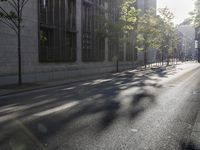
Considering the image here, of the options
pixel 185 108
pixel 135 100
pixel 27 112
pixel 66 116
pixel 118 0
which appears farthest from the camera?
pixel 118 0

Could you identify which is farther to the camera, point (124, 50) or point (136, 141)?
point (124, 50)

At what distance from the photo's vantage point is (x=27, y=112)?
1055cm

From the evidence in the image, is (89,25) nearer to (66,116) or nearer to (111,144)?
(66,116)

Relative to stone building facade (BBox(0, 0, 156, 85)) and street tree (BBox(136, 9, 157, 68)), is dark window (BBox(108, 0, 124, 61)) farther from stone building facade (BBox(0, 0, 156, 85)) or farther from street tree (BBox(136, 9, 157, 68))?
street tree (BBox(136, 9, 157, 68))

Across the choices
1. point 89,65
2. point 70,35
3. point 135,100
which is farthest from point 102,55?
point 135,100

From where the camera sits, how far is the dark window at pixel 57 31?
29.0m

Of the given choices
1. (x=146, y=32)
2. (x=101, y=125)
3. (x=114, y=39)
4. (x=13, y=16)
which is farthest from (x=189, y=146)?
(x=146, y=32)

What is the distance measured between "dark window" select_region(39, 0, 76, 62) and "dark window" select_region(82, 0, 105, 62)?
116 inches

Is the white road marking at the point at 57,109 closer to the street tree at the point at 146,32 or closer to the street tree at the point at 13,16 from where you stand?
the street tree at the point at 13,16

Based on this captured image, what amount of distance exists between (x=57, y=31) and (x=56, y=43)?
119 cm

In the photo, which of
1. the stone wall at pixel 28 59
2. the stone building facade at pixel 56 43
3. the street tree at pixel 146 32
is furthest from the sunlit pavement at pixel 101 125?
the street tree at pixel 146 32

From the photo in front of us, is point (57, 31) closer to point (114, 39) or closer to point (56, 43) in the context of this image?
point (56, 43)

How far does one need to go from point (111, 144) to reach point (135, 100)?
710 centimetres

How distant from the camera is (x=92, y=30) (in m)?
40.0
